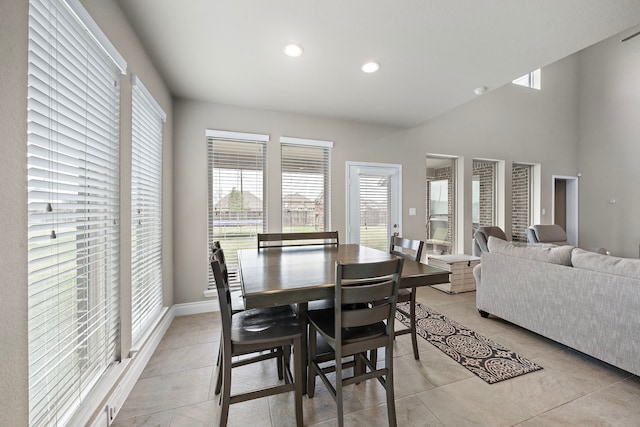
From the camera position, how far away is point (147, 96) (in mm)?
2205

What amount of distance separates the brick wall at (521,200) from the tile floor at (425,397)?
3.90 meters

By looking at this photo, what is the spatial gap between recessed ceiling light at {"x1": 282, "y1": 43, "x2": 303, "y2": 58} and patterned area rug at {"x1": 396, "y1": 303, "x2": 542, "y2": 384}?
9.62 feet

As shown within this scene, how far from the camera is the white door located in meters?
4.02

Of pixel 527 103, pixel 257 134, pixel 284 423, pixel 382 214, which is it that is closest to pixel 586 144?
pixel 527 103

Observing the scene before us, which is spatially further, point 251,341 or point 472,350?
point 472,350

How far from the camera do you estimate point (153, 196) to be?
2.53 meters

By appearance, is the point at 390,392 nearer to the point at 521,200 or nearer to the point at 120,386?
the point at 120,386

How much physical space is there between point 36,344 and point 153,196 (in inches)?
67.0

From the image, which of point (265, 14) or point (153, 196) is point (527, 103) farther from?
point (153, 196)

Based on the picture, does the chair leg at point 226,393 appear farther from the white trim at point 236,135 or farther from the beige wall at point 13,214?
the white trim at point 236,135

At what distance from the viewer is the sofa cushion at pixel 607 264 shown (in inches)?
74.0

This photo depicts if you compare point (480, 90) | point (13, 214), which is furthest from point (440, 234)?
point (13, 214)

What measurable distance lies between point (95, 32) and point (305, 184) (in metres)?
2.64

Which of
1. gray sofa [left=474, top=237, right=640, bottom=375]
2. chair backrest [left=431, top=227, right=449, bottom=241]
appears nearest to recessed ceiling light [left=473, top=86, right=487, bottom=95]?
gray sofa [left=474, top=237, right=640, bottom=375]
